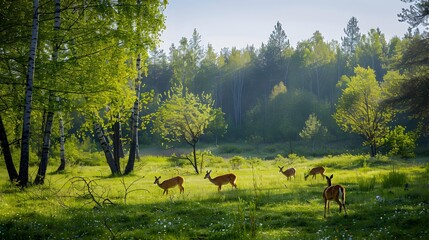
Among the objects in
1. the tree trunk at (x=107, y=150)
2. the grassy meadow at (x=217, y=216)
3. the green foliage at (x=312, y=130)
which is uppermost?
the green foliage at (x=312, y=130)

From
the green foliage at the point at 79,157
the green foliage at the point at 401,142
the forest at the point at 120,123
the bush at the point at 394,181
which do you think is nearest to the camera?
the forest at the point at 120,123

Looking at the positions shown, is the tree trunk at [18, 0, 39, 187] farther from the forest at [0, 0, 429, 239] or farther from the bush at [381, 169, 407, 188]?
the bush at [381, 169, 407, 188]

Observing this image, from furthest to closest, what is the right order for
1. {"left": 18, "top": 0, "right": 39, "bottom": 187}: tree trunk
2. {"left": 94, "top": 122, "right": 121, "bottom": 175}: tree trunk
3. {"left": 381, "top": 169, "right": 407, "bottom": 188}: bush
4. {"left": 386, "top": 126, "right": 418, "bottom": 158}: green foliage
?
1. {"left": 386, "top": 126, "right": 418, "bottom": 158}: green foliage
2. {"left": 94, "top": 122, "right": 121, "bottom": 175}: tree trunk
3. {"left": 381, "top": 169, "right": 407, "bottom": 188}: bush
4. {"left": 18, "top": 0, "right": 39, "bottom": 187}: tree trunk

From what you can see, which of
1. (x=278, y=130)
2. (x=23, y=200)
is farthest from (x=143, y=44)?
(x=278, y=130)

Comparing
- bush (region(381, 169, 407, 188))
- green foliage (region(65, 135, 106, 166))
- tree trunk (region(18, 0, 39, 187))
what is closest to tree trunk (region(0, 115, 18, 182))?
tree trunk (region(18, 0, 39, 187))

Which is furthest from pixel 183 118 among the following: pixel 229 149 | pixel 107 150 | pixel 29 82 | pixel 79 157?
pixel 229 149

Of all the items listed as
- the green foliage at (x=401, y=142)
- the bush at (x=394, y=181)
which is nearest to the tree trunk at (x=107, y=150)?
the bush at (x=394, y=181)

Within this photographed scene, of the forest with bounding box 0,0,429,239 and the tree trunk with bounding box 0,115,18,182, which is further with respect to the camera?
the tree trunk with bounding box 0,115,18,182

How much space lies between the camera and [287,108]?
79000 mm

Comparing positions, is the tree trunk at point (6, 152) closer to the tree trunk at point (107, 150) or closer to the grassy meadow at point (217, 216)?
the grassy meadow at point (217, 216)

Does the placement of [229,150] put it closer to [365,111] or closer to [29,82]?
[365,111]

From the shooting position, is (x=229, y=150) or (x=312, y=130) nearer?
(x=312, y=130)

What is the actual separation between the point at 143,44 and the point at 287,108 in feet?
215

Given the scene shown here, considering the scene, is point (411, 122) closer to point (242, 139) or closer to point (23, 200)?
point (242, 139)
